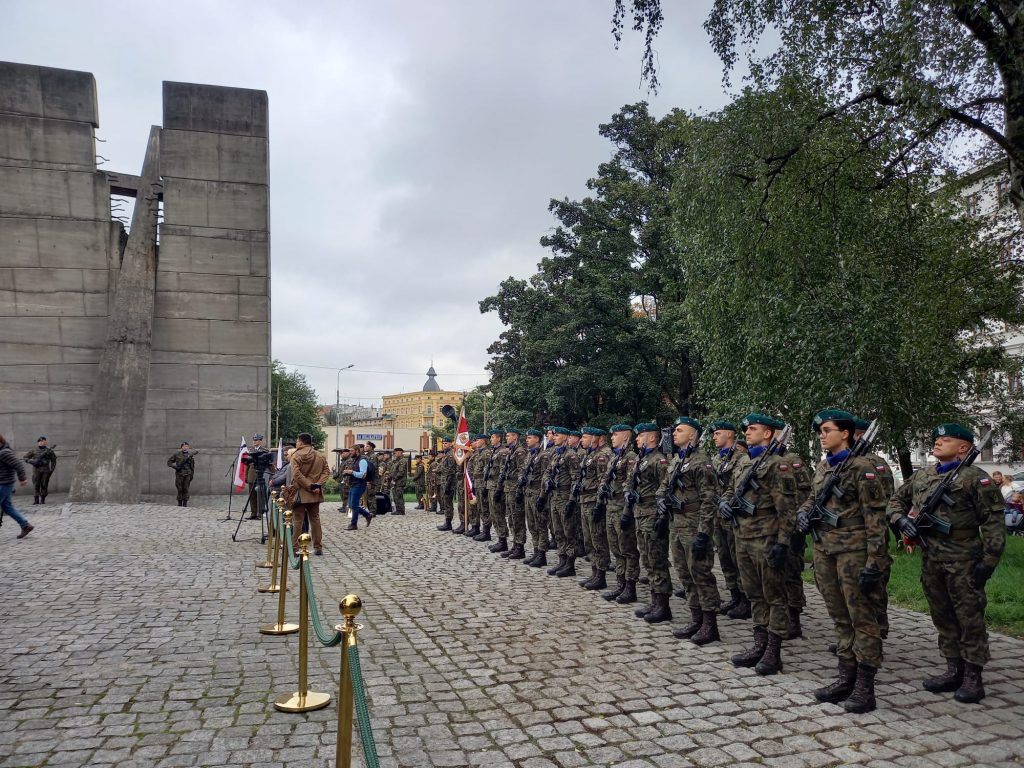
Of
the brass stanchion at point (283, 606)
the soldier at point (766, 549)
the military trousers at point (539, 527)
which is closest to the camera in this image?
the soldier at point (766, 549)

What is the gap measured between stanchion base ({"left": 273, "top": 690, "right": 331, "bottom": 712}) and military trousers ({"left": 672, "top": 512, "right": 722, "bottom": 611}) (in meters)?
3.44

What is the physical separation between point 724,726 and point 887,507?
2.21 meters

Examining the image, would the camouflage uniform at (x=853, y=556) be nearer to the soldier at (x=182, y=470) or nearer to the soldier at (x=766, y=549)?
the soldier at (x=766, y=549)

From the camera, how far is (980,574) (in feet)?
16.3

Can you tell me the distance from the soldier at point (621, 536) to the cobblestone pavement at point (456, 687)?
1.12 ft

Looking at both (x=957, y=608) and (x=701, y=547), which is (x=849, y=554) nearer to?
(x=957, y=608)

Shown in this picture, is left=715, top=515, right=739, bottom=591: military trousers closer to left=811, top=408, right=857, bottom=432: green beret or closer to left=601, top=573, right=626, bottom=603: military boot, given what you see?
left=601, top=573, right=626, bottom=603: military boot

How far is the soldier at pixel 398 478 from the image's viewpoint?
19.7m

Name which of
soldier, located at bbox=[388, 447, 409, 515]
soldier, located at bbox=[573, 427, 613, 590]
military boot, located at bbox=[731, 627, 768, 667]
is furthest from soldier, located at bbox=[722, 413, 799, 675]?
soldier, located at bbox=[388, 447, 409, 515]

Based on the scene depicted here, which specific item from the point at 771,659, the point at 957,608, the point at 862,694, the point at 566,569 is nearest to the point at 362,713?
the point at 862,694

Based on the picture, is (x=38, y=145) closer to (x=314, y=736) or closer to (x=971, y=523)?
(x=314, y=736)

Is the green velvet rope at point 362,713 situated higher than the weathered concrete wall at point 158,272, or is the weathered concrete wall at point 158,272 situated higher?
the weathered concrete wall at point 158,272

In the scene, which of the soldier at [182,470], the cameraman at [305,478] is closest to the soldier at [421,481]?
the soldier at [182,470]

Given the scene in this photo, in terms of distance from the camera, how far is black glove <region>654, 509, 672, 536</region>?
23.4ft
